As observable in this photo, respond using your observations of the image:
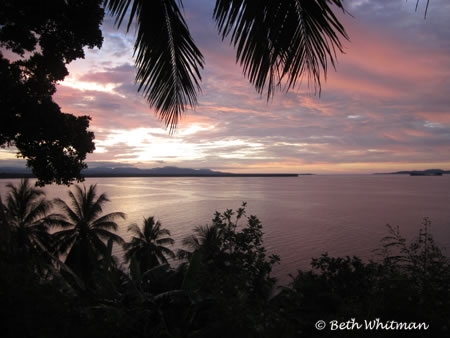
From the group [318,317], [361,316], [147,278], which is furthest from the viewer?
[147,278]

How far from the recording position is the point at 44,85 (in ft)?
25.4

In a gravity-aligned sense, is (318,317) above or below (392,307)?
below

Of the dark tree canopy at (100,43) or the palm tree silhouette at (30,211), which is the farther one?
the palm tree silhouette at (30,211)

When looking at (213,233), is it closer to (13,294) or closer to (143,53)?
(13,294)

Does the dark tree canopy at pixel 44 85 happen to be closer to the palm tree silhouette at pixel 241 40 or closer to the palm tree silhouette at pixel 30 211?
the palm tree silhouette at pixel 241 40

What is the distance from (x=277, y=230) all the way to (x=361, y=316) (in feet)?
112

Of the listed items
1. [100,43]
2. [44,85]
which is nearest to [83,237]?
[44,85]

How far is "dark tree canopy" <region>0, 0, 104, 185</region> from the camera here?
5.76 m

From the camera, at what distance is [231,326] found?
398 centimetres

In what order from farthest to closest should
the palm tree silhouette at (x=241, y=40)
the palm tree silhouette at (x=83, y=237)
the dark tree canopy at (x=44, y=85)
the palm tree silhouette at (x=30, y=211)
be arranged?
the palm tree silhouette at (x=30, y=211)
the palm tree silhouette at (x=83, y=237)
the dark tree canopy at (x=44, y=85)
the palm tree silhouette at (x=241, y=40)

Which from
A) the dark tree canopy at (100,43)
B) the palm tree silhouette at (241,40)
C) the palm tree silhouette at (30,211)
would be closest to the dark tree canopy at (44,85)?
the dark tree canopy at (100,43)

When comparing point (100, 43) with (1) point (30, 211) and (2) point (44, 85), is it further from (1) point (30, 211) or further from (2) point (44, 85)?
(1) point (30, 211)

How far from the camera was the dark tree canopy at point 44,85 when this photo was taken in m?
5.76

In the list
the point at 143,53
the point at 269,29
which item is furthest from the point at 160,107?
the point at 269,29
